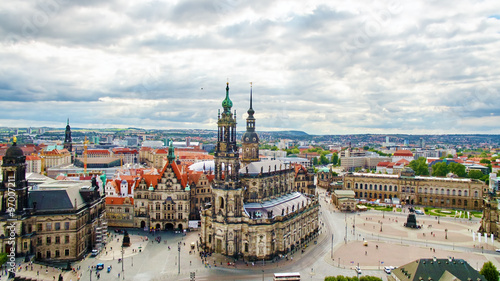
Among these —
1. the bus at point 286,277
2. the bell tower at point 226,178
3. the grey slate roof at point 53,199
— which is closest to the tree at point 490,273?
the bus at point 286,277

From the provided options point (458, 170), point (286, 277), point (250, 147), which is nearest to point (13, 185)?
point (286, 277)

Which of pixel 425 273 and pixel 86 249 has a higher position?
pixel 425 273

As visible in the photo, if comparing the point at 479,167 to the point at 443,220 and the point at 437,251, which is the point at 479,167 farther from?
the point at 437,251

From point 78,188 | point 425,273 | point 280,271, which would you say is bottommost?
point 280,271

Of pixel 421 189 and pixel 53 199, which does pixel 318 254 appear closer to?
pixel 53 199

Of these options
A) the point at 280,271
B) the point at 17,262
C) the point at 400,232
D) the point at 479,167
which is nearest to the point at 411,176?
the point at 400,232

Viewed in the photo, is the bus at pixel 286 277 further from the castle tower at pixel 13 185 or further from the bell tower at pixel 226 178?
the castle tower at pixel 13 185
